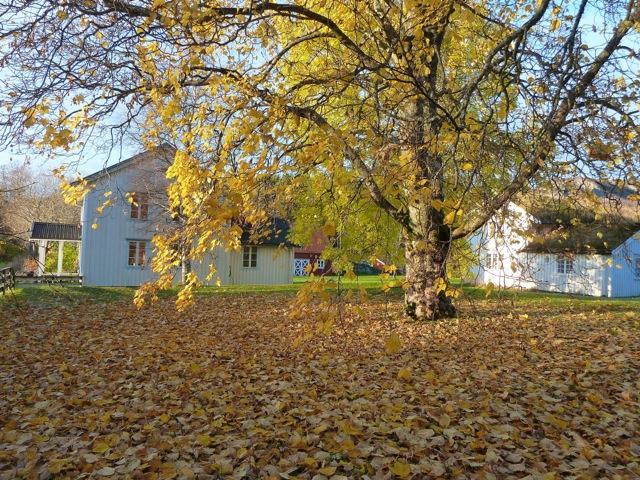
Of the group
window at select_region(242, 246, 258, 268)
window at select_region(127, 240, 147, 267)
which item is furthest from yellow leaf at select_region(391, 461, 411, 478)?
window at select_region(242, 246, 258, 268)

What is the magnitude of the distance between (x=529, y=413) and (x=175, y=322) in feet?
28.1

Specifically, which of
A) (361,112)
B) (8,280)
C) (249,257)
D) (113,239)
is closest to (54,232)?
(113,239)

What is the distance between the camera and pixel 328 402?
5.39 meters

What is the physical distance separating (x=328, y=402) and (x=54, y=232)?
26540mm

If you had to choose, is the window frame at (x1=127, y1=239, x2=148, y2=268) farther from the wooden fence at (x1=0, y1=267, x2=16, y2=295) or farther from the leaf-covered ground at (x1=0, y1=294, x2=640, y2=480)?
the leaf-covered ground at (x1=0, y1=294, x2=640, y2=480)

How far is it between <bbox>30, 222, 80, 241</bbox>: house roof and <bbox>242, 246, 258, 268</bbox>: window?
30.8ft

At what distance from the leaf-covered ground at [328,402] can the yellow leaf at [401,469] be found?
0.01 m

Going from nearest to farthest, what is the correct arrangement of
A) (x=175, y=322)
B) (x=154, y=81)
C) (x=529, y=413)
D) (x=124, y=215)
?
(x=529, y=413), (x=154, y=81), (x=175, y=322), (x=124, y=215)

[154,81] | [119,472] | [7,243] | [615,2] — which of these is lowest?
[119,472]

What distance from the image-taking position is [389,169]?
4.73 m

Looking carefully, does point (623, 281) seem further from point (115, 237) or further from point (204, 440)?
point (204, 440)

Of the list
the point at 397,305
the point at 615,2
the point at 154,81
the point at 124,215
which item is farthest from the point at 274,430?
the point at 124,215

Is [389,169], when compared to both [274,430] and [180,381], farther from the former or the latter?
[180,381]

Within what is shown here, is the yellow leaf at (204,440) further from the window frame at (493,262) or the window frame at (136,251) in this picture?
the window frame at (136,251)
